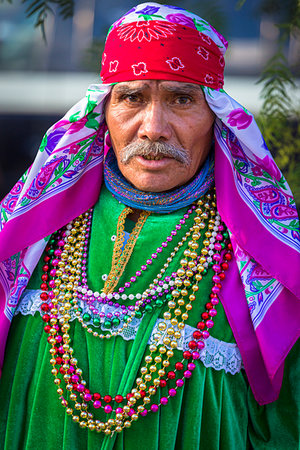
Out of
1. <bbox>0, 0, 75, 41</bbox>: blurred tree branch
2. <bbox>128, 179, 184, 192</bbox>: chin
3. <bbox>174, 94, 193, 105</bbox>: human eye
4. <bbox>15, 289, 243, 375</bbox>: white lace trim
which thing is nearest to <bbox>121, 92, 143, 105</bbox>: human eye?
<bbox>174, 94, 193, 105</bbox>: human eye

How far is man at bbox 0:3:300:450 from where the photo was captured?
1.66 meters

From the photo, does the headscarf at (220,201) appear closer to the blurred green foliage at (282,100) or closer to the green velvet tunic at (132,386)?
the green velvet tunic at (132,386)

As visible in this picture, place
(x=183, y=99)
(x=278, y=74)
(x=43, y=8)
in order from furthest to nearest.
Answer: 1. (x=278, y=74)
2. (x=43, y=8)
3. (x=183, y=99)

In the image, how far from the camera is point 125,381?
5.48ft

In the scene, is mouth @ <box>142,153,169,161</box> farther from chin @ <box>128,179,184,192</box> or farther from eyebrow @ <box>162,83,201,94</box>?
eyebrow @ <box>162,83,201,94</box>

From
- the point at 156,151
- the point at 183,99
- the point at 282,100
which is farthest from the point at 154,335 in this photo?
the point at 282,100

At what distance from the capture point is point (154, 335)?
1.69 m

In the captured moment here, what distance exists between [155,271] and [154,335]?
0.72 feet

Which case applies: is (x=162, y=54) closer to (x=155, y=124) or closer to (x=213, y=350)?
(x=155, y=124)

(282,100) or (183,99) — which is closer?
(183,99)

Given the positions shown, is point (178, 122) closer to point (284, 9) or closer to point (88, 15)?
point (284, 9)

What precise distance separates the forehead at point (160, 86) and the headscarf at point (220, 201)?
0.07 ft

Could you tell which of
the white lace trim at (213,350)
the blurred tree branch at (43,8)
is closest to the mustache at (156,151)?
the white lace trim at (213,350)

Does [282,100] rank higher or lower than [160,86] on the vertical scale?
higher
